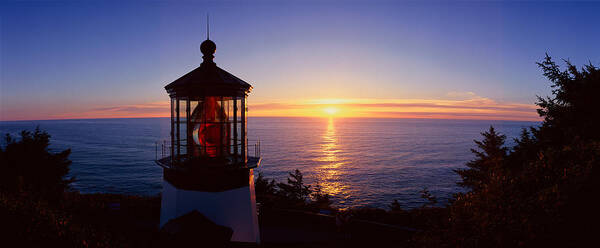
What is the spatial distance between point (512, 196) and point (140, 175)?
167 ft

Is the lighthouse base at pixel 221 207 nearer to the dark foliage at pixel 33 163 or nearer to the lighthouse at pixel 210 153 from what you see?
the lighthouse at pixel 210 153

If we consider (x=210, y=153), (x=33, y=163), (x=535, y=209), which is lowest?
(x=33, y=163)

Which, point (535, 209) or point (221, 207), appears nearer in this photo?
point (535, 209)

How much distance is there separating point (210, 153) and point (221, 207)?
3.99 ft

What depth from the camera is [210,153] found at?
644 centimetres

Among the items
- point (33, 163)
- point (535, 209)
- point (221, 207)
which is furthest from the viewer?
point (33, 163)

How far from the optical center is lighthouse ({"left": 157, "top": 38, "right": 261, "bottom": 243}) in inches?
247

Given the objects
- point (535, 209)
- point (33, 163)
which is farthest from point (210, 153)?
point (33, 163)

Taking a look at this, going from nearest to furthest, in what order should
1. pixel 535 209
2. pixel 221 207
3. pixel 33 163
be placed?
pixel 535 209, pixel 221 207, pixel 33 163

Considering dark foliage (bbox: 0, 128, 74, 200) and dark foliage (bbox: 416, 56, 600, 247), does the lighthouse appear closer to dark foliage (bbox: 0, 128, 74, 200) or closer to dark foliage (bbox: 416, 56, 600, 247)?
dark foliage (bbox: 416, 56, 600, 247)

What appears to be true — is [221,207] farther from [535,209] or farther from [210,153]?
[535,209]

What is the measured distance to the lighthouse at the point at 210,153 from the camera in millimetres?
6273

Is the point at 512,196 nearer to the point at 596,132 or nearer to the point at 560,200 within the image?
the point at 560,200

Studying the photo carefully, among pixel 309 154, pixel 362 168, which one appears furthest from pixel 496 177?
pixel 309 154
